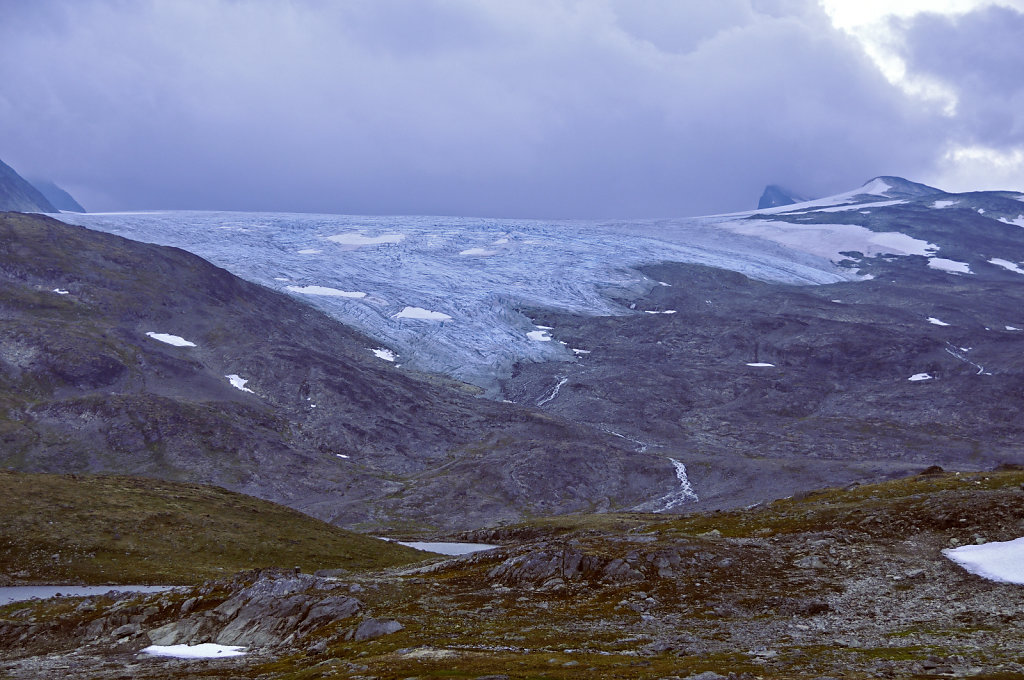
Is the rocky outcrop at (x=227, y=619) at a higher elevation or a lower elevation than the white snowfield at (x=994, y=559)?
lower

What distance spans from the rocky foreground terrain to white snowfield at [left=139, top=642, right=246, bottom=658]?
2.04 feet

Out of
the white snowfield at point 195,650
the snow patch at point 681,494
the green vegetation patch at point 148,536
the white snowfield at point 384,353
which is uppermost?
the white snowfield at point 384,353

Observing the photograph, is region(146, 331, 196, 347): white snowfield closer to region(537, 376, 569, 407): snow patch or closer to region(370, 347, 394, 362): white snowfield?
region(370, 347, 394, 362): white snowfield

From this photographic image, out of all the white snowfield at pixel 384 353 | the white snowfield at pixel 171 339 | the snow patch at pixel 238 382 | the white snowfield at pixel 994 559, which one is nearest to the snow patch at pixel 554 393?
the white snowfield at pixel 384 353

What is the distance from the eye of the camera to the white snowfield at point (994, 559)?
39875 millimetres

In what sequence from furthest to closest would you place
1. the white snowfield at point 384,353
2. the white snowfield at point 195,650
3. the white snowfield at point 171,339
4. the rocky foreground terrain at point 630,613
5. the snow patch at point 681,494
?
the white snowfield at point 384,353, the white snowfield at point 171,339, the snow patch at point 681,494, the white snowfield at point 195,650, the rocky foreground terrain at point 630,613

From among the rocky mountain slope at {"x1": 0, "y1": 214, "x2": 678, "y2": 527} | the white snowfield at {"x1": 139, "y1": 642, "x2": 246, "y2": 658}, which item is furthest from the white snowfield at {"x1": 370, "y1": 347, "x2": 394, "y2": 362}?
the white snowfield at {"x1": 139, "y1": 642, "x2": 246, "y2": 658}

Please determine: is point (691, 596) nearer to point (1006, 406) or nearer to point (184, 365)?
point (184, 365)

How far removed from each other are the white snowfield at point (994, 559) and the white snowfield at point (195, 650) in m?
35.2

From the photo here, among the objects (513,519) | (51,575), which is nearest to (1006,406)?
(513,519)

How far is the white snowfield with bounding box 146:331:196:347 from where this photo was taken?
16912cm

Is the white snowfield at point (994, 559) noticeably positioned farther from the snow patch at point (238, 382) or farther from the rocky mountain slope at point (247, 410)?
the snow patch at point (238, 382)

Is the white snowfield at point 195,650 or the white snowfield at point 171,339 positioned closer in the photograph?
the white snowfield at point 195,650

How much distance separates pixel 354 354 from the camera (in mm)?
187750
